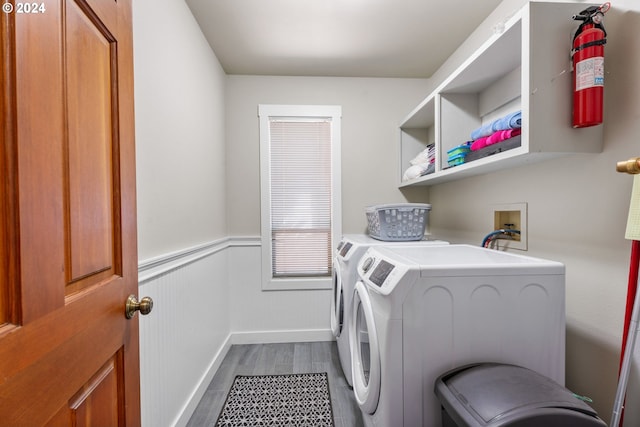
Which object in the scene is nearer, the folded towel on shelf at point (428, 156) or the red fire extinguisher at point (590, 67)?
the red fire extinguisher at point (590, 67)

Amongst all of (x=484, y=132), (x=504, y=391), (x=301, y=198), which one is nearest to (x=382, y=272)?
(x=504, y=391)

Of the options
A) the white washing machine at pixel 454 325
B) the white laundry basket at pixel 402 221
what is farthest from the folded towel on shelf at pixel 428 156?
the white washing machine at pixel 454 325

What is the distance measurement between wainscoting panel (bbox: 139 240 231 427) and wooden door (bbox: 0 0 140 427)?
0.38 m

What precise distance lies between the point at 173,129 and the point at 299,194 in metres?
1.29

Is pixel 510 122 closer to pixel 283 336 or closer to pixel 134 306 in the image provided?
pixel 134 306

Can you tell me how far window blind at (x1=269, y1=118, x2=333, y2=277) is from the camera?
256 cm

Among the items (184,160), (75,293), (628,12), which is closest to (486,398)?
(75,293)

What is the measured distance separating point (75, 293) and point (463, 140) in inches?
76.6

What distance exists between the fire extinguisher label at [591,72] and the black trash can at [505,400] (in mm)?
986

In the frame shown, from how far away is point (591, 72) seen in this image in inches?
37.0

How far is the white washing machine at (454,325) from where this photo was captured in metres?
0.97

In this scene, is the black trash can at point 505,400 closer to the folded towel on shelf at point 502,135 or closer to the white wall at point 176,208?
the folded towel on shelf at point 502,135

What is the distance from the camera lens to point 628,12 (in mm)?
954

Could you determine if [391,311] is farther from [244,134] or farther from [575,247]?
[244,134]
